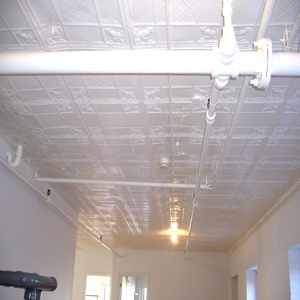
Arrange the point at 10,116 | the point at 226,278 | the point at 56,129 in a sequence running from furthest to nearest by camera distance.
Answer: the point at 226,278, the point at 56,129, the point at 10,116

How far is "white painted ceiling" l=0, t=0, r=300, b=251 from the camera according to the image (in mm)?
2752

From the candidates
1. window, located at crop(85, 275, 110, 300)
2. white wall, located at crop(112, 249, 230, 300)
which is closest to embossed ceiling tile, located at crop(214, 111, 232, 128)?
white wall, located at crop(112, 249, 230, 300)

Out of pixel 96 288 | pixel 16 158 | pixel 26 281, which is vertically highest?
pixel 16 158

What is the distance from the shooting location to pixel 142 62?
7.81ft

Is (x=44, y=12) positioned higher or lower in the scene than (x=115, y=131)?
higher

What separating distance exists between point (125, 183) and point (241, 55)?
411cm

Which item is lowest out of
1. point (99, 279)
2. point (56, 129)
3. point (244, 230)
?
point (99, 279)

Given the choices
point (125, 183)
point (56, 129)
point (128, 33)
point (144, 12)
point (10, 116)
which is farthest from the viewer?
point (125, 183)

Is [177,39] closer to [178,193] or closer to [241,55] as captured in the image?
[241,55]

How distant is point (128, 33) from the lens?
9.51 feet

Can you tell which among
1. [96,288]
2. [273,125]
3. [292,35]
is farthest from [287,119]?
[96,288]

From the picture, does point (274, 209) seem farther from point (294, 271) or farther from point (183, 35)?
point (183, 35)

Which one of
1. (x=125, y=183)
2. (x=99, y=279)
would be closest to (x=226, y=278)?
(x=99, y=279)

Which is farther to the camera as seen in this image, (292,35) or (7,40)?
(7,40)
